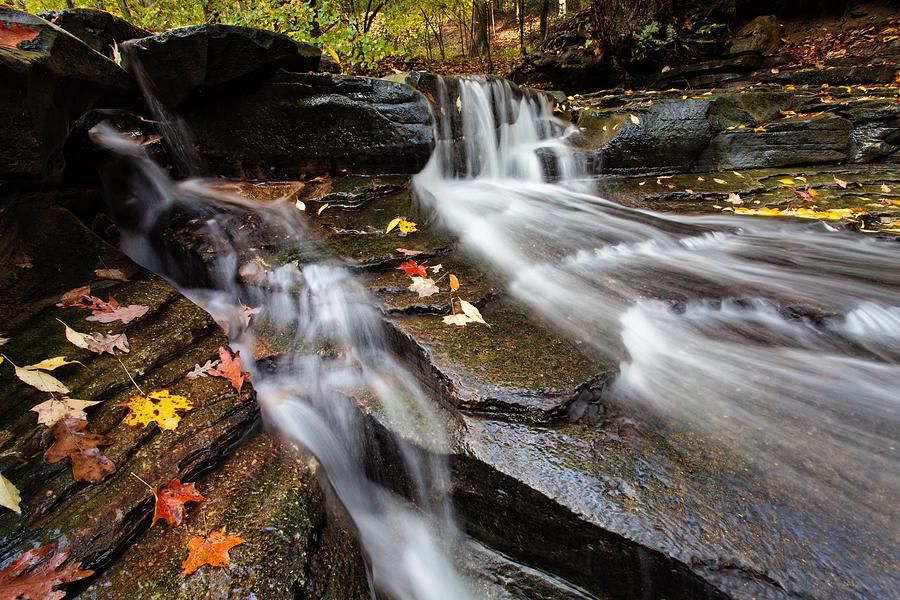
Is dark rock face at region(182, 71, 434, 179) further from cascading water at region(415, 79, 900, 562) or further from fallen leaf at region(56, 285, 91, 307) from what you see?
fallen leaf at region(56, 285, 91, 307)

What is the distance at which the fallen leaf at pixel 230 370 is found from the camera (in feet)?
7.98

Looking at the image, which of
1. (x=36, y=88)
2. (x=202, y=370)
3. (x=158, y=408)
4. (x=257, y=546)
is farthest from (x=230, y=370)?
(x=36, y=88)

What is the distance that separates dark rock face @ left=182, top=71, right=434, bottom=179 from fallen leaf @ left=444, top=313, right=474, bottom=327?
2.83 metres

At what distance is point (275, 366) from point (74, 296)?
142 centimetres

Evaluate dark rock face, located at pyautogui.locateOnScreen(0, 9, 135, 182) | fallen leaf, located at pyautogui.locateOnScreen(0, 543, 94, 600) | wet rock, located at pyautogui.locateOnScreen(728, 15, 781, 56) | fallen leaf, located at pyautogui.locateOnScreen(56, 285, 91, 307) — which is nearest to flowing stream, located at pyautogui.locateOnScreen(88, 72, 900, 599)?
fallen leaf, located at pyautogui.locateOnScreen(56, 285, 91, 307)

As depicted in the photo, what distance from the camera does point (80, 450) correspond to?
6.12 feet

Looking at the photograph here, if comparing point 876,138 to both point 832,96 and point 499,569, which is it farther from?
point 499,569

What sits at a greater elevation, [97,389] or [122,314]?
[122,314]

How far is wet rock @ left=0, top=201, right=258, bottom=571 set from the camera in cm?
165

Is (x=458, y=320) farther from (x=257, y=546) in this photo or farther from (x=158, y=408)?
(x=158, y=408)

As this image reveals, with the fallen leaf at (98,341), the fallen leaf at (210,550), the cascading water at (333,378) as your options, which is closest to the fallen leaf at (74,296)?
the fallen leaf at (98,341)

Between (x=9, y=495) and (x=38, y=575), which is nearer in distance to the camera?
(x=38, y=575)

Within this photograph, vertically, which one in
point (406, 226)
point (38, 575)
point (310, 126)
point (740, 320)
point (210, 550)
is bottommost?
point (740, 320)

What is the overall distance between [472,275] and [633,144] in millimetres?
4802
